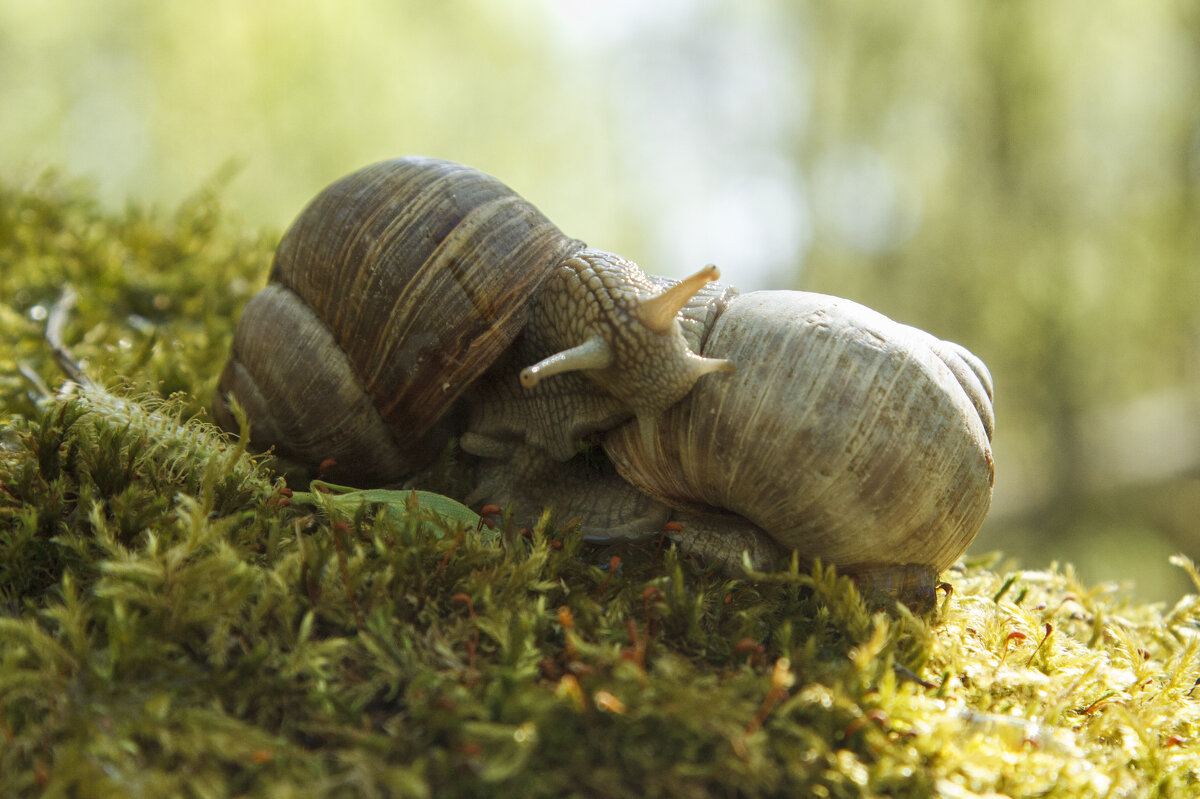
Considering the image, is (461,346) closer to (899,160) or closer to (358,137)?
(899,160)

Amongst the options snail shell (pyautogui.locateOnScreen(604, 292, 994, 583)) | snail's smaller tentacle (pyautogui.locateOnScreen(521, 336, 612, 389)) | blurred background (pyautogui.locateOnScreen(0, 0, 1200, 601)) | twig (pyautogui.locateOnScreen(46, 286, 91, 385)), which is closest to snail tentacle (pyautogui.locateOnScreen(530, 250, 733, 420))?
snail's smaller tentacle (pyautogui.locateOnScreen(521, 336, 612, 389))

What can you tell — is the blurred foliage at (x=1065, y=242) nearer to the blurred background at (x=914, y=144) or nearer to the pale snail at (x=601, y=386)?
the blurred background at (x=914, y=144)

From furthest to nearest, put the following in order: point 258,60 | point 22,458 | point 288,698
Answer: point 258,60, point 22,458, point 288,698

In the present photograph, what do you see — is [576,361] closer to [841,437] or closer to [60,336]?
[841,437]

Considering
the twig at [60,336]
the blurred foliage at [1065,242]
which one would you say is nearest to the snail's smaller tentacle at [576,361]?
the twig at [60,336]

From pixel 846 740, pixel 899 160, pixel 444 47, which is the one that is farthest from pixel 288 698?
pixel 444 47

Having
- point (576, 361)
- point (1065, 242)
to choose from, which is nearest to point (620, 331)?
point (576, 361)
